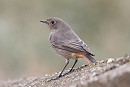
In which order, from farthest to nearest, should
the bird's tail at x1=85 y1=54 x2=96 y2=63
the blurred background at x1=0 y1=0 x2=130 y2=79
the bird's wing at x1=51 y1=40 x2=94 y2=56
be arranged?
the blurred background at x1=0 y1=0 x2=130 y2=79, the bird's wing at x1=51 y1=40 x2=94 y2=56, the bird's tail at x1=85 y1=54 x2=96 y2=63

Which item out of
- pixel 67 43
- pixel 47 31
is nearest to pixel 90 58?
pixel 67 43

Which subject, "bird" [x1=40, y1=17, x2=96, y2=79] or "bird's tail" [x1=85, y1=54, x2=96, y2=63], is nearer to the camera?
"bird's tail" [x1=85, y1=54, x2=96, y2=63]

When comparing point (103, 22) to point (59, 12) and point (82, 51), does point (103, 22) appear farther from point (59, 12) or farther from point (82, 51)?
point (82, 51)

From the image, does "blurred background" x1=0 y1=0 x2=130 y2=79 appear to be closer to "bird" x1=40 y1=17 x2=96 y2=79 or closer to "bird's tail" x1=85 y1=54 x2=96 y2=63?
"bird" x1=40 y1=17 x2=96 y2=79

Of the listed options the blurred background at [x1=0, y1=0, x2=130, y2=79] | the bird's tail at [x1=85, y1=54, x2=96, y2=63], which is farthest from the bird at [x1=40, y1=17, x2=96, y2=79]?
the blurred background at [x1=0, y1=0, x2=130, y2=79]

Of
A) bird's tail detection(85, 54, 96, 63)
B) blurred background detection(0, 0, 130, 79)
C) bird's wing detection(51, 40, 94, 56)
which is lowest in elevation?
bird's tail detection(85, 54, 96, 63)

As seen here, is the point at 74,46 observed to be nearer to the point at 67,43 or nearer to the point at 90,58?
the point at 67,43

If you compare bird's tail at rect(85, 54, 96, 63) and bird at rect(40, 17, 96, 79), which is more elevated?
bird at rect(40, 17, 96, 79)
